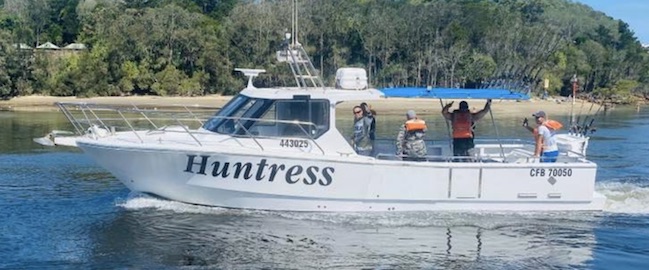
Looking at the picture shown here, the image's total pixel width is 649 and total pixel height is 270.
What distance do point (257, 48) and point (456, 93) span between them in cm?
5565

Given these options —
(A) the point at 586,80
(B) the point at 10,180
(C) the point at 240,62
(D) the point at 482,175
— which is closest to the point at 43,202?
(B) the point at 10,180

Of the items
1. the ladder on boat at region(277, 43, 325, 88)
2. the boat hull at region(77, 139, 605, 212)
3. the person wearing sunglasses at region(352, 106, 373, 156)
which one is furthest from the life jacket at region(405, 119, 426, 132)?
the ladder on boat at region(277, 43, 325, 88)

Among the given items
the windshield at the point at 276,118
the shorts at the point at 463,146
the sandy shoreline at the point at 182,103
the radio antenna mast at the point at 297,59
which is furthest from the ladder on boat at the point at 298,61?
the sandy shoreline at the point at 182,103

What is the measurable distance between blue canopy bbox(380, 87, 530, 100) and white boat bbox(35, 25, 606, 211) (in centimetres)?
81

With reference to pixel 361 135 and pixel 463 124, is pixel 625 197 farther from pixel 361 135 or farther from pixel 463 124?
pixel 361 135

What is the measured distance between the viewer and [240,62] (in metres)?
70.9

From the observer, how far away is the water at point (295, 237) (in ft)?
38.4

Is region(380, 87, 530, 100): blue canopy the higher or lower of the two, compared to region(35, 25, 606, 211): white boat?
higher

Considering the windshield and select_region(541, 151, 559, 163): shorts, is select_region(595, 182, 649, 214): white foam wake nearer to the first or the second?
select_region(541, 151, 559, 163): shorts

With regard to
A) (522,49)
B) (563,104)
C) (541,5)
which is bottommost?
(563,104)

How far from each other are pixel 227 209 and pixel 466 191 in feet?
14.9

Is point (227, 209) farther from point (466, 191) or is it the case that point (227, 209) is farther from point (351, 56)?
point (351, 56)

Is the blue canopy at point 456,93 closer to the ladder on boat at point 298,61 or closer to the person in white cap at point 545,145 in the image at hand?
the person in white cap at point 545,145

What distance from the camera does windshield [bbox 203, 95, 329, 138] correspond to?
46.7ft
